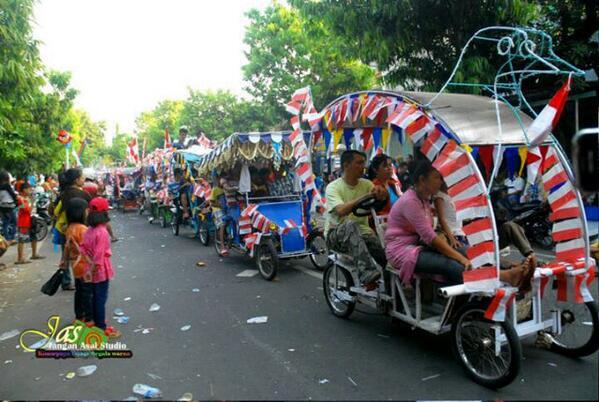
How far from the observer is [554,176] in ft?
14.0

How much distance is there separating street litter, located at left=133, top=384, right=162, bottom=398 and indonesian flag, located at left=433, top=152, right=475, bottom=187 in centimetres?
281

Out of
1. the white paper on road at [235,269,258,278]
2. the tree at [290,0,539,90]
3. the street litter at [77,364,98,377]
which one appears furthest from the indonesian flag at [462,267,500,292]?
the tree at [290,0,539,90]

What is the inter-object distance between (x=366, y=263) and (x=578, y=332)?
2.04 m

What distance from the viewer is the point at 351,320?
5301 millimetres

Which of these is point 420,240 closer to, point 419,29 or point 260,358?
point 260,358

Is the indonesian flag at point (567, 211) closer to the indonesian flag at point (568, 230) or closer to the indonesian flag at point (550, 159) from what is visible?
the indonesian flag at point (568, 230)

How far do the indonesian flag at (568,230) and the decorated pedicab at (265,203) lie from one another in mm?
3244

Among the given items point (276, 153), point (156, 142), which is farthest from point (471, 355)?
point (156, 142)

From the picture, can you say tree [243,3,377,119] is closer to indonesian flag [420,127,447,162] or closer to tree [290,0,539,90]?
tree [290,0,539,90]

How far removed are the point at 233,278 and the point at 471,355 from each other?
4.56 meters

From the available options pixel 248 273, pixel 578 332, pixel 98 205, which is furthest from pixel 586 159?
pixel 248 273

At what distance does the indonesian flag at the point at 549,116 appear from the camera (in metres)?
3.47

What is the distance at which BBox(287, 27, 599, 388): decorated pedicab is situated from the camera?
3525 mm

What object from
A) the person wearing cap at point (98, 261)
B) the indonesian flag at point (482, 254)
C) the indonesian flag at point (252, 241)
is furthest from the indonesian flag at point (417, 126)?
the indonesian flag at point (252, 241)
